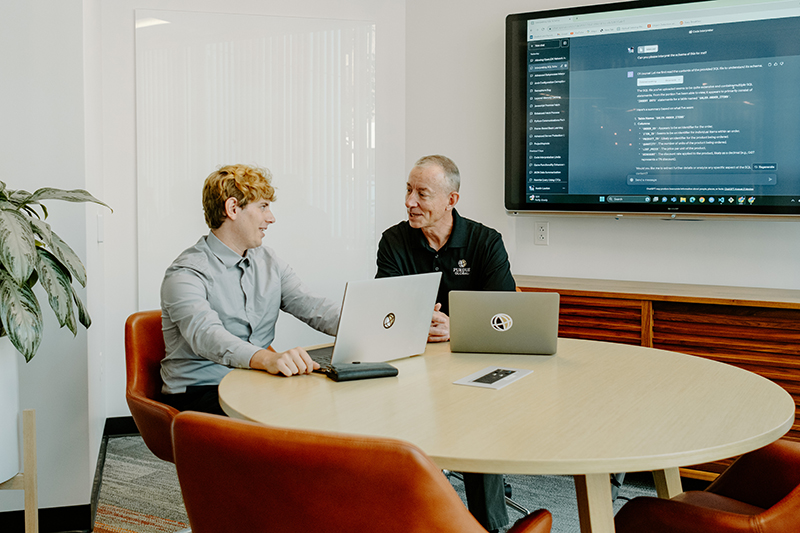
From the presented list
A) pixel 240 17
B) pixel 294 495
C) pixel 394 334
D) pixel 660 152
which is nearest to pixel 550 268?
pixel 660 152

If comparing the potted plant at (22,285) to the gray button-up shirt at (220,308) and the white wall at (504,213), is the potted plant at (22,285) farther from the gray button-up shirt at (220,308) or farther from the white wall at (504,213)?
the white wall at (504,213)

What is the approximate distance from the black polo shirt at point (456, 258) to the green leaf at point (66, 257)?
3.58ft

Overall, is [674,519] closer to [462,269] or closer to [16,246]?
[462,269]

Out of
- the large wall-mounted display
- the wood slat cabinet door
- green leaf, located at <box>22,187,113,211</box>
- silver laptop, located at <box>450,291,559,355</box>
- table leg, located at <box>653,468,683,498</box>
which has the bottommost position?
table leg, located at <box>653,468,683,498</box>

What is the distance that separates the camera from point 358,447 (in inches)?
36.6

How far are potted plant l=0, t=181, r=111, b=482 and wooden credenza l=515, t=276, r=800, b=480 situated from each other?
190 centimetres

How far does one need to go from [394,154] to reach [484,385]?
2432 millimetres

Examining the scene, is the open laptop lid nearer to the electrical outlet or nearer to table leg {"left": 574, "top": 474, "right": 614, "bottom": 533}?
table leg {"left": 574, "top": 474, "right": 614, "bottom": 533}

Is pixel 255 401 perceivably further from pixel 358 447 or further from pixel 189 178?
pixel 189 178

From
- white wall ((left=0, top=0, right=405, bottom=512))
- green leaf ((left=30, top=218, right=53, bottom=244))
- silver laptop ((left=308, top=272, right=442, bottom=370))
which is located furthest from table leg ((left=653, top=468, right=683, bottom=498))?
white wall ((left=0, top=0, right=405, bottom=512))

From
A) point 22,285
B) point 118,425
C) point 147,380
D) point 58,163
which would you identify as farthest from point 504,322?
point 118,425

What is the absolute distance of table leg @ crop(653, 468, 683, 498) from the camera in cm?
183

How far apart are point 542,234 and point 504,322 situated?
1.68m

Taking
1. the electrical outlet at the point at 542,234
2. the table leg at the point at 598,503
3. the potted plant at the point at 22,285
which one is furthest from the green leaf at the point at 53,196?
the electrical outlet at the point at 542,234
